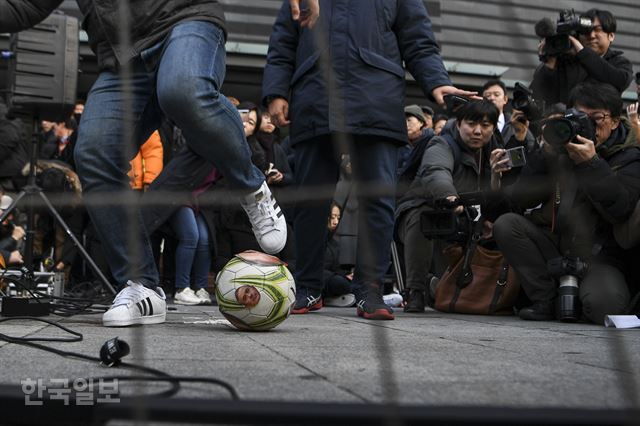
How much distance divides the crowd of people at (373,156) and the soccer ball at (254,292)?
0.12 metres

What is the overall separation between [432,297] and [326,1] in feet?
5.59

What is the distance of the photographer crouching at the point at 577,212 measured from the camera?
3.06 m

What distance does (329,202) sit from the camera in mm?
3277

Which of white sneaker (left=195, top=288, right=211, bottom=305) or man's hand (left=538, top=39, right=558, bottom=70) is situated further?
white sneaker (left=195, top=288, right=211, bottom=305)

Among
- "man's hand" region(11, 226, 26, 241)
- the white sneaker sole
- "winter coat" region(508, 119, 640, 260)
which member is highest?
"winter coat" region(508, 119, 640, 260)

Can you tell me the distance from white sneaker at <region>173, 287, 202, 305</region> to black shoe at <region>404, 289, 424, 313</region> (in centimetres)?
132

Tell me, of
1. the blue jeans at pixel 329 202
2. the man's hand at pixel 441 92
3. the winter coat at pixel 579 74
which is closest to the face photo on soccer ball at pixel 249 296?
the blue jeans at pixel 329 202

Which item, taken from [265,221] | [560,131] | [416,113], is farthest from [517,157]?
[416,113]

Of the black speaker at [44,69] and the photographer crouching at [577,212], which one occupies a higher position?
the black speaker at [44,69]

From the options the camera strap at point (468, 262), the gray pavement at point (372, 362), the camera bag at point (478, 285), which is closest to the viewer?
the gray pavement at point (372, 362)

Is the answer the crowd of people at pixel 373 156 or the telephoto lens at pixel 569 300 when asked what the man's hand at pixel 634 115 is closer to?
the crowd of people at pixel 373 156

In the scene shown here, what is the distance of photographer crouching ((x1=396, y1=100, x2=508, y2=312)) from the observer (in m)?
3.85

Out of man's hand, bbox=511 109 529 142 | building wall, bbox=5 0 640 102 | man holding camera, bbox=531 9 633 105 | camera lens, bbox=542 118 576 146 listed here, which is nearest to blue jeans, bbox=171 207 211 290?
building wall, bbox=5 0 640 102

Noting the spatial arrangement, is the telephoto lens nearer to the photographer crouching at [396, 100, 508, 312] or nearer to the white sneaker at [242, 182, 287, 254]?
the photographer crouching at [396, 100, 508, 312]
